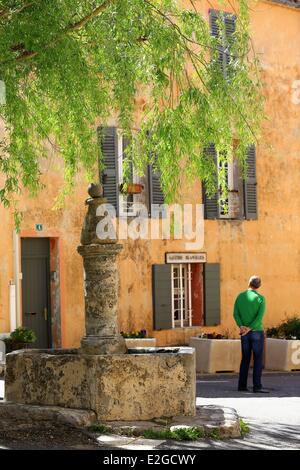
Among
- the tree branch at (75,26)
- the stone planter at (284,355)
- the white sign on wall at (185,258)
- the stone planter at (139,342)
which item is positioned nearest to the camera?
the tree branch at (75,26)

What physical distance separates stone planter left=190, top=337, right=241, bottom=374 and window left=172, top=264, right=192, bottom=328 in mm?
2348

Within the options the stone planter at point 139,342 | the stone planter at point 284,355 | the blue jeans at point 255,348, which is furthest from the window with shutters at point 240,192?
the blue jeans at point 255,348

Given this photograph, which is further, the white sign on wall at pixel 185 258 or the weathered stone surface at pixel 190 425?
the white sign on wall at pixel 185 258

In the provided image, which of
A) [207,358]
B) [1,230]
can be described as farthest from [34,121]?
[207,358]

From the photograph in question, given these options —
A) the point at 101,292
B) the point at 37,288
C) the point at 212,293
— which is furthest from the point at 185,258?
the point at 101,292

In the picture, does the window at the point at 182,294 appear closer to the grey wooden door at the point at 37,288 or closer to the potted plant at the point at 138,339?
the potted plant at the point at 138,339

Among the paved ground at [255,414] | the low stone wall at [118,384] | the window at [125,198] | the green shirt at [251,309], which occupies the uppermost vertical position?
the window at [125,198]

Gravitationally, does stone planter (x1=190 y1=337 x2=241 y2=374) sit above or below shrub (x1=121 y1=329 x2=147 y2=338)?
below

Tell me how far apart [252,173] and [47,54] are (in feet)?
40.2

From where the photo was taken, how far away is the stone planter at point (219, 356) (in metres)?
18.2

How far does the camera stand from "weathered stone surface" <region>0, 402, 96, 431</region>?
9812 mm

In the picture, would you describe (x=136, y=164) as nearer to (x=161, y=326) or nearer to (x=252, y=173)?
(x=161, y=326)

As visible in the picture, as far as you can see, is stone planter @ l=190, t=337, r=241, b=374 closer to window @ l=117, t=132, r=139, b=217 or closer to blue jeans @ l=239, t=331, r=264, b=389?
window @ l=117, t=132, r=139, b=217

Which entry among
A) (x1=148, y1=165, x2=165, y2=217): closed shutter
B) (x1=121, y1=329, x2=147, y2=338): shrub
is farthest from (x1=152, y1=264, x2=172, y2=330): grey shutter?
(x1=148, y1=165, x2=165, y2=217): closed shutter
